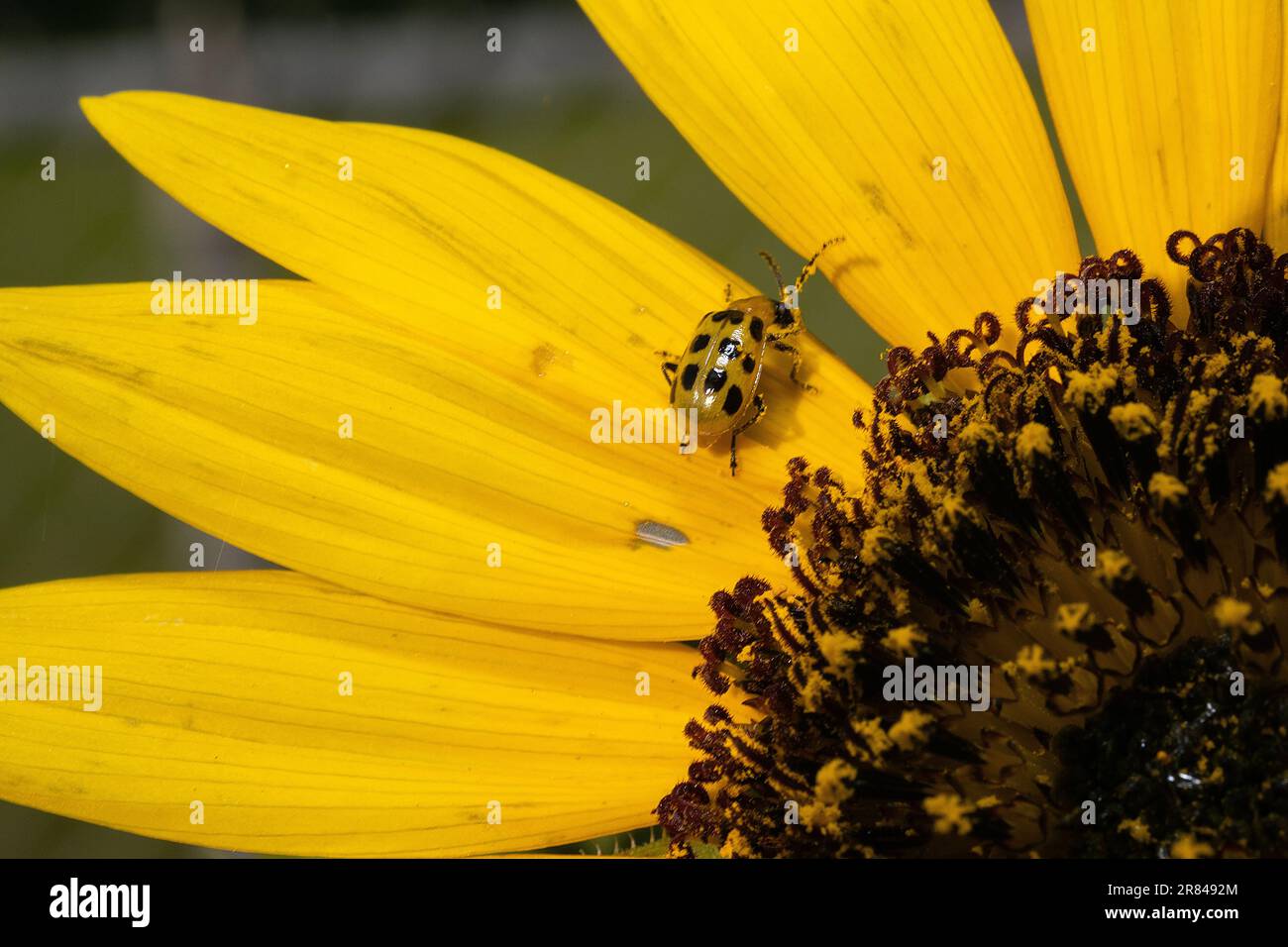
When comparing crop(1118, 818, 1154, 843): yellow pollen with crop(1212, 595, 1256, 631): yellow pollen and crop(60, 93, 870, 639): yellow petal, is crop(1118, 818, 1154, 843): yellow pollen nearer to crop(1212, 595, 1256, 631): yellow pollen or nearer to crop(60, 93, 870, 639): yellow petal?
crop(1212, 595, 1256, 631): yellow pollen

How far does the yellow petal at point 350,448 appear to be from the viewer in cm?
162

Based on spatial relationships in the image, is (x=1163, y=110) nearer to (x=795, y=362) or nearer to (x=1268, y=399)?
(x=1268, y=399)

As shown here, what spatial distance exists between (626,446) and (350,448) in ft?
1.11

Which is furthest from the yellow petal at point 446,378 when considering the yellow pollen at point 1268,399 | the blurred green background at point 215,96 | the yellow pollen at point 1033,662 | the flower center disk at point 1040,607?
the blurred green background at point 215,96

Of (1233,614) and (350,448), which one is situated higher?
(350,448)

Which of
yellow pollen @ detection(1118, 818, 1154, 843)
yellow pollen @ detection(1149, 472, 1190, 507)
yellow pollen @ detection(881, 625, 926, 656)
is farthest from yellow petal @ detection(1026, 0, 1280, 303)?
yellow pollen @ detection(1118, 818, 1154, 843)

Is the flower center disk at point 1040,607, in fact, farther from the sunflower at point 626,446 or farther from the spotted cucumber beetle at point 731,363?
the spotted cucumber beetle at point 731,363

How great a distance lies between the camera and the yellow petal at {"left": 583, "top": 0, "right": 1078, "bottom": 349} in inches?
Result: 65.1

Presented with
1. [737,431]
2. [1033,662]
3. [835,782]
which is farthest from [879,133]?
[835,782]

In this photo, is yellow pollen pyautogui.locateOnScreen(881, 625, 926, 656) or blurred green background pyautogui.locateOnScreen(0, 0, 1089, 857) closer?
yellow pollen pyautogui.locateOnScreen(881, 625, 926, 656)

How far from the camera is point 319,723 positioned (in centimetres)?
163

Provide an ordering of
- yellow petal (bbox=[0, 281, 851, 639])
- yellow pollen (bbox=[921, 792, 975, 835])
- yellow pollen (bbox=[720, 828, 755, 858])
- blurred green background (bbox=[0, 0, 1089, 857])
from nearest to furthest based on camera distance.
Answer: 1. yellow pollen (bbox=[921, 792, 975, 835])
2. yellow pollen (bbox=[720, 828, 755, 858])
3. yellow petal (bbox=[0, 281, 851, 639])
4. blurred green background (bbox=[0, 0, 1089, 857])

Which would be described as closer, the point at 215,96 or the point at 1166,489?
the point at 1166,489
